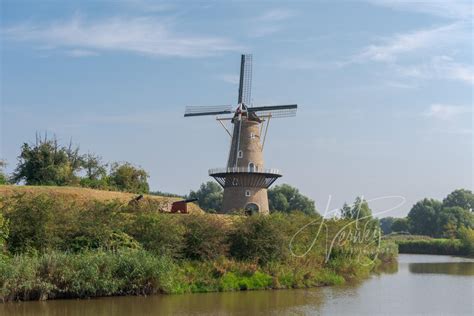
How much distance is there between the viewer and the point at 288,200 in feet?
235

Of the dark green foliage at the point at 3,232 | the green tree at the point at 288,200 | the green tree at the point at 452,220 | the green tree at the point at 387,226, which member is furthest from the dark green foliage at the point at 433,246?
the green tree at the point at 387,226

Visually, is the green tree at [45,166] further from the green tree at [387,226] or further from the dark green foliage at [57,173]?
the green tree at [387,226]

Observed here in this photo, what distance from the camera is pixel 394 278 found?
29516 millimetres

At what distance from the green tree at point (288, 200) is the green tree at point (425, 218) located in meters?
26.3

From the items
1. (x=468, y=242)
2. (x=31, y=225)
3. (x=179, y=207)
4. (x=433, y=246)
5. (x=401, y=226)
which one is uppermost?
(x=179, y=207)

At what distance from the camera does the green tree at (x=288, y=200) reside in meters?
69.2

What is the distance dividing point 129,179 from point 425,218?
64.0 m

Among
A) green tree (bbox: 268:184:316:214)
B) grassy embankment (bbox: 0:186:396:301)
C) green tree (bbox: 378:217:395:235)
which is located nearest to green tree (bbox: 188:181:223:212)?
green tree (bbox: 268:184:316:214)

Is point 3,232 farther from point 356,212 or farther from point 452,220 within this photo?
point 452,220

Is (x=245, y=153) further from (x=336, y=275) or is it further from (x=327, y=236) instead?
(x=336, y=275)

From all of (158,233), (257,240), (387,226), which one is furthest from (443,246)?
(387,226)

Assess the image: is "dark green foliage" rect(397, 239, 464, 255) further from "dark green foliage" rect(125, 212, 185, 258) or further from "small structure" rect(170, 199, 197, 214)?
A: "dark green foliage" rect(125, 212, 185, 258)

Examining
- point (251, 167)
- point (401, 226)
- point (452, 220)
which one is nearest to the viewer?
point (251, 167)

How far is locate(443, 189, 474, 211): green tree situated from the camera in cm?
10556
